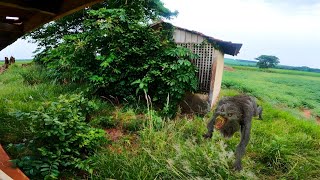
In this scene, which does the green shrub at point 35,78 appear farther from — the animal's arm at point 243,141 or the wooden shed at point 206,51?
the animal's arm at point 243,141

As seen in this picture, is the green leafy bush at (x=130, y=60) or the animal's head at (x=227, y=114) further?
the green leafy bush at (x=130, y=60)

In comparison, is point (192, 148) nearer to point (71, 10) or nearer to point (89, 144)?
point (89, 144)

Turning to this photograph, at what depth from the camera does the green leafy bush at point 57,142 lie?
3055mm

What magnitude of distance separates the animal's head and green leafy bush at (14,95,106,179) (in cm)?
157

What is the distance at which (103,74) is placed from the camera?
21.6 feet

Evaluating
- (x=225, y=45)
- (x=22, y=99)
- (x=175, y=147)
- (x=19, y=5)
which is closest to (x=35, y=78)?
(x=22, y=99)

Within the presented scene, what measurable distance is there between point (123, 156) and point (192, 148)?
896 mm

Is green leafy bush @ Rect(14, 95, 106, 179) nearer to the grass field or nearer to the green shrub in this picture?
the grass field

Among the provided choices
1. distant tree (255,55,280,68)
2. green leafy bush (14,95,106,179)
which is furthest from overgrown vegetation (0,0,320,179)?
distant tree (255,55,280,68)

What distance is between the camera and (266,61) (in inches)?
717

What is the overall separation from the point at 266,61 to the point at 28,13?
55.9 ft

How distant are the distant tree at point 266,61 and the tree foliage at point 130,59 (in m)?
12.1

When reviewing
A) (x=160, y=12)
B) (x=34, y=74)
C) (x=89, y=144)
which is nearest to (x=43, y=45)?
(x=34, y=74)

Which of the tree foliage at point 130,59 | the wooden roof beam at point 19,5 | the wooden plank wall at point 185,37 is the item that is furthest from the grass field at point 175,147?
the wooden plank wall at point 185,37
